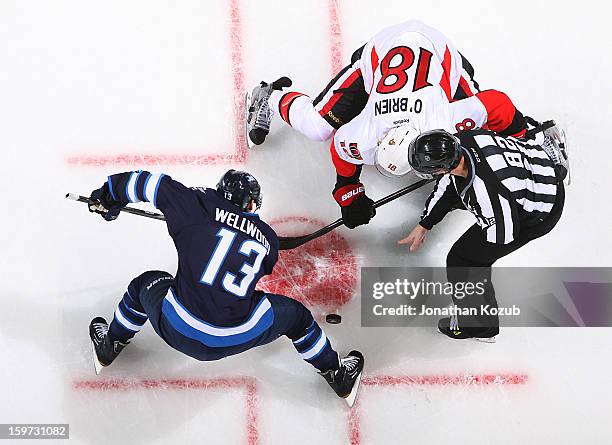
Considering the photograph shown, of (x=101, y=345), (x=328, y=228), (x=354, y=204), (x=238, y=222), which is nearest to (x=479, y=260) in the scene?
(x=354, y=204)

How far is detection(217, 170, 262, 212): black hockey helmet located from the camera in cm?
314

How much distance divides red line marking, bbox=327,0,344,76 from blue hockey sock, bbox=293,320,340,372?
5.57 ft

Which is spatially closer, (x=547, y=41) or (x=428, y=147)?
(x=428, y=147)

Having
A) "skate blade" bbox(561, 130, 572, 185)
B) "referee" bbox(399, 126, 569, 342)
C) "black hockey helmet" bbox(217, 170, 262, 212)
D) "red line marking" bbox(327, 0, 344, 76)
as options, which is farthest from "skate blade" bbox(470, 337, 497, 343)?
"red line marking" bbox(327, 0, 344, 76)

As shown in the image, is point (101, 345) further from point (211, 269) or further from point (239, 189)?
point (239, 189)

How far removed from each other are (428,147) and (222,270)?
107cm

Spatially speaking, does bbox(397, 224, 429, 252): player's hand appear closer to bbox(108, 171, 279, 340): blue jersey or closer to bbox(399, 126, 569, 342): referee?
bbox(399, 126, 569, 342): referee

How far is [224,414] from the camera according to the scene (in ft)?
13.1

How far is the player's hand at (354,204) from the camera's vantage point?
3.95 m

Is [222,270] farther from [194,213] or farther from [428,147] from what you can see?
[428,147]

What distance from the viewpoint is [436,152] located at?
2.94m

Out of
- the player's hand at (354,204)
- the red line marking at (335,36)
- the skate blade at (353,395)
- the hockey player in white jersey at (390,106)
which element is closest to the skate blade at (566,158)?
the hockey player in white jersey at (390,106)

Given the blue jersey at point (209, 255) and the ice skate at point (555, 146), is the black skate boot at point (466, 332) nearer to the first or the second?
the ice skate at point (555, 146)

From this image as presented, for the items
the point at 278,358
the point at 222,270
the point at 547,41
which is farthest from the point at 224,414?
the point at 547,41
